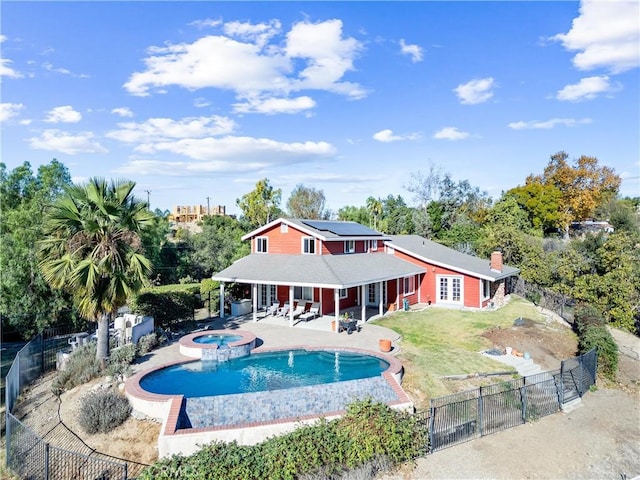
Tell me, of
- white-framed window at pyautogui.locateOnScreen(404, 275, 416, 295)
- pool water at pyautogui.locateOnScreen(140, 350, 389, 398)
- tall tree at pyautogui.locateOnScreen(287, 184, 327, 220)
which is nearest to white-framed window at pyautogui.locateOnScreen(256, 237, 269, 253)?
white-framed window at pyautogui.locateOnScreen(404, 275, 416, 295)

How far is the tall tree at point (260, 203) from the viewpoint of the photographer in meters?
58.1

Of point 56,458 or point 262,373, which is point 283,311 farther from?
point 56,458

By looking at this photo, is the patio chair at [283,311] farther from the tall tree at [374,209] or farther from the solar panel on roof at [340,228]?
the tall tree at [374,209]

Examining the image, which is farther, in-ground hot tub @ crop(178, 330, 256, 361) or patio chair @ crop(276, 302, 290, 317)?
patio chair @ crop(276, 302, 290, 317)

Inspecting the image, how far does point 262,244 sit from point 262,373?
1349 cm

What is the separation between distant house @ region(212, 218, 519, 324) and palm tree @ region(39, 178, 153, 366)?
8268 mm

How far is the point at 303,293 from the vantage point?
2639cm

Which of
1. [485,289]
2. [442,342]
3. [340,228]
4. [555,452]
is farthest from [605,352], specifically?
[340,228]

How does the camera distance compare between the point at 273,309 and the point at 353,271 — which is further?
the point at 273,309

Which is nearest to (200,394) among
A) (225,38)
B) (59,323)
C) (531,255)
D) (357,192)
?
(59,323)

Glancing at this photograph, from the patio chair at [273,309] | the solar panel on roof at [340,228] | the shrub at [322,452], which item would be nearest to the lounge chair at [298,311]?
the patio chair at [273,309]

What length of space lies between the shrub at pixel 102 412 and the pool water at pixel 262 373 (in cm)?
136

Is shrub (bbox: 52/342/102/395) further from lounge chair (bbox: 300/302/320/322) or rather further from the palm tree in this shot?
lounge chair (bbox: 300/302/320/322)

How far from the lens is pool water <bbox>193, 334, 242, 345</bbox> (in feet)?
62.2
